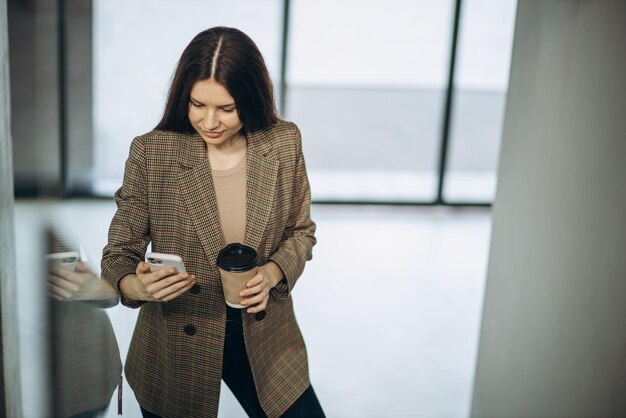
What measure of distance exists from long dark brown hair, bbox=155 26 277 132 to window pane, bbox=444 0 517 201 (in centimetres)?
420

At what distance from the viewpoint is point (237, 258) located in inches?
58.7

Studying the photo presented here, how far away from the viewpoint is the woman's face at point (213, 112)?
57.4 inches

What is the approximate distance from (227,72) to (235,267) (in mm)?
355

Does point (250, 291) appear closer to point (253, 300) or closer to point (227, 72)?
point (253, 300)

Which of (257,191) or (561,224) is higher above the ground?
(257,191)

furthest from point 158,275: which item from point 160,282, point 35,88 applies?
point 35,88

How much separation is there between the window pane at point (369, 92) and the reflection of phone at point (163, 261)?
4.04 meters

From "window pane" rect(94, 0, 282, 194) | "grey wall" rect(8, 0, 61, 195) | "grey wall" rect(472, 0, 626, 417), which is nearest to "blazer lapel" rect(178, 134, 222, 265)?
"grey wall" rect(472, 0, 626, 417)

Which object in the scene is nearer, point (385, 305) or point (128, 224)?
point (128, 224)

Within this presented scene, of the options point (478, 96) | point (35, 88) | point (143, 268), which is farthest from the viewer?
point (478, 96)

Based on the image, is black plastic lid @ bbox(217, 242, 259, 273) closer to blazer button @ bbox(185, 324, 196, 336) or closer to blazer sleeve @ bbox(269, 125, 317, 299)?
blazer sleeve @ bbox(269, 125, 317, 299)

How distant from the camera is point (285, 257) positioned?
168 centimetres

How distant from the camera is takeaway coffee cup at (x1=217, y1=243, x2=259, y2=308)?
1466 mm

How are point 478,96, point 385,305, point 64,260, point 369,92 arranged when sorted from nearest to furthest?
point 64,260 < point 385,305 < point 369,92 < point 478,96
